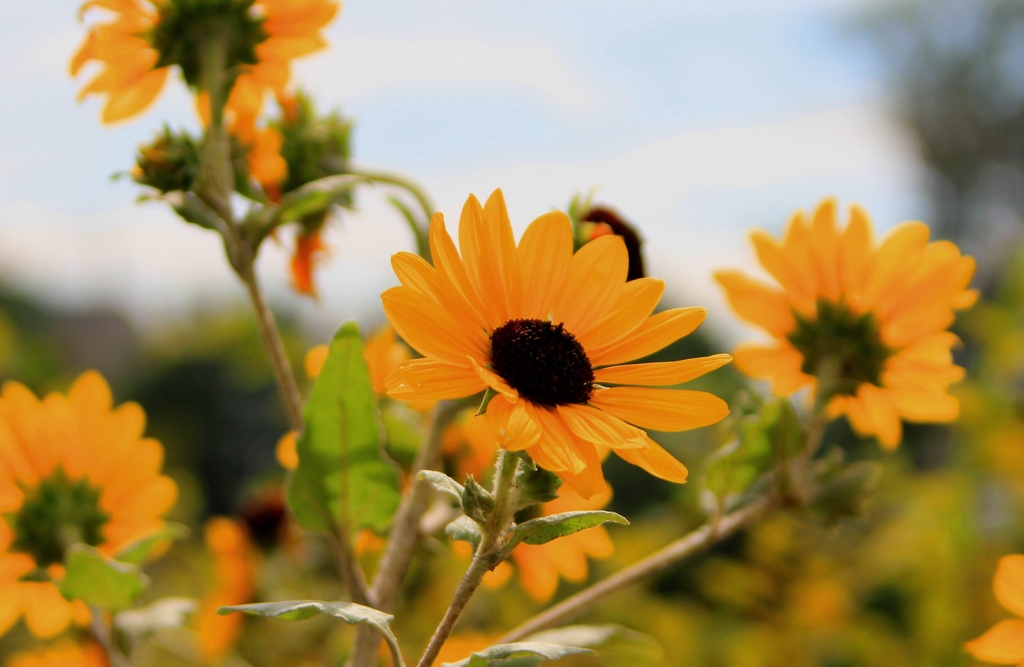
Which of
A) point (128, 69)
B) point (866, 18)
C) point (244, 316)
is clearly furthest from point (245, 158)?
point (866, 18)

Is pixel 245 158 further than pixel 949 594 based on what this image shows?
No

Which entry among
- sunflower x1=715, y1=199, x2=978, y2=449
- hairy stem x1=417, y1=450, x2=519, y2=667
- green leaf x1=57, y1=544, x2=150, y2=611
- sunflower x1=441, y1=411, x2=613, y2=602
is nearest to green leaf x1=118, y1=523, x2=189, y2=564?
green leaf x1=57, y1=544, x2=150, y2=611

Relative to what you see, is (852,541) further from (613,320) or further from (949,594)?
(613,320)

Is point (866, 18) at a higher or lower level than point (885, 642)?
higher

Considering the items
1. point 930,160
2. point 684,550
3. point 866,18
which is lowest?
point 684,550

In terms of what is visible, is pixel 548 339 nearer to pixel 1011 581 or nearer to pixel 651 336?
pixel 651 336

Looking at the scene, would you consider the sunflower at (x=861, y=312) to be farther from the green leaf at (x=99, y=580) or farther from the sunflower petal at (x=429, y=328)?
the green leaf at (x=99, y=580)

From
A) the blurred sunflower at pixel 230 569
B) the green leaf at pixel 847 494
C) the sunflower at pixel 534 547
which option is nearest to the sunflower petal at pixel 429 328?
the sunflower at pixel 534 547

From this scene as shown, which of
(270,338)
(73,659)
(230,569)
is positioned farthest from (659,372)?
(230,569)

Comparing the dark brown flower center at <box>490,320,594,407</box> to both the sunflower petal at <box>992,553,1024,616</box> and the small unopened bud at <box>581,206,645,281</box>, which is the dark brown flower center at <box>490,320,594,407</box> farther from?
the sunflower petal at <box>992,553,1024,616</box>
